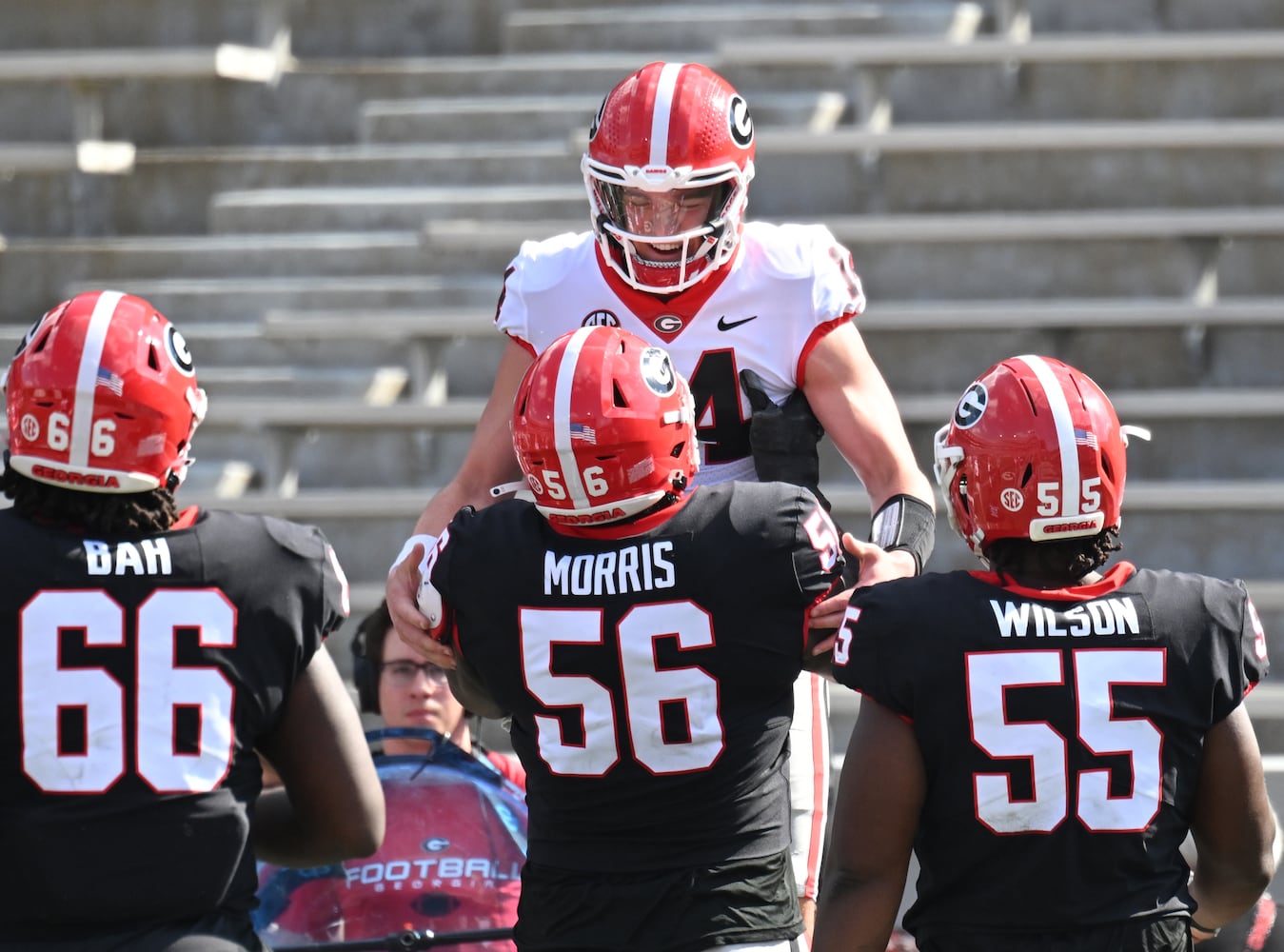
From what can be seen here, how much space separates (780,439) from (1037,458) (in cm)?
70

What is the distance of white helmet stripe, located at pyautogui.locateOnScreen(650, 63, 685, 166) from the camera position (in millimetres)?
2824

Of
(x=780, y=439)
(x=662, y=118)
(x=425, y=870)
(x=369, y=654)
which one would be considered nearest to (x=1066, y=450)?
(x=780, y=439)

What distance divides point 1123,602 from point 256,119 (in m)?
5.32

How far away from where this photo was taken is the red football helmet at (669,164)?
2.83m

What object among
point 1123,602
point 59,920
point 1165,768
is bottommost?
point 59,920

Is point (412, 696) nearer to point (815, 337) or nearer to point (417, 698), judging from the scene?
point (417, 698)

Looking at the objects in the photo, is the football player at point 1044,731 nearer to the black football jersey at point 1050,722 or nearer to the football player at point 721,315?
the black football jersey at point 1050,722

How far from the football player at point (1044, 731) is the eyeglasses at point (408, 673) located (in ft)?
5.53

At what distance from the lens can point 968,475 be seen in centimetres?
230

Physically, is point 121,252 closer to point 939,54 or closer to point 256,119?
point 256,119

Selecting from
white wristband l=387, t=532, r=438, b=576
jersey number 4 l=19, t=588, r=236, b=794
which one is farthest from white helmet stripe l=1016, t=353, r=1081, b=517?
jersey number 4 l=19, t=588, r=236, b=794

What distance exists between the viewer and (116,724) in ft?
7.23

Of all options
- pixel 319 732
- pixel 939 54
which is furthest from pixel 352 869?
pixel 939 54

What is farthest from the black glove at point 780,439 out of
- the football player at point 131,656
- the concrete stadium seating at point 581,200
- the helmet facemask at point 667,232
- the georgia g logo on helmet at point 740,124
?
the concrete stadium seating at point 581,200
